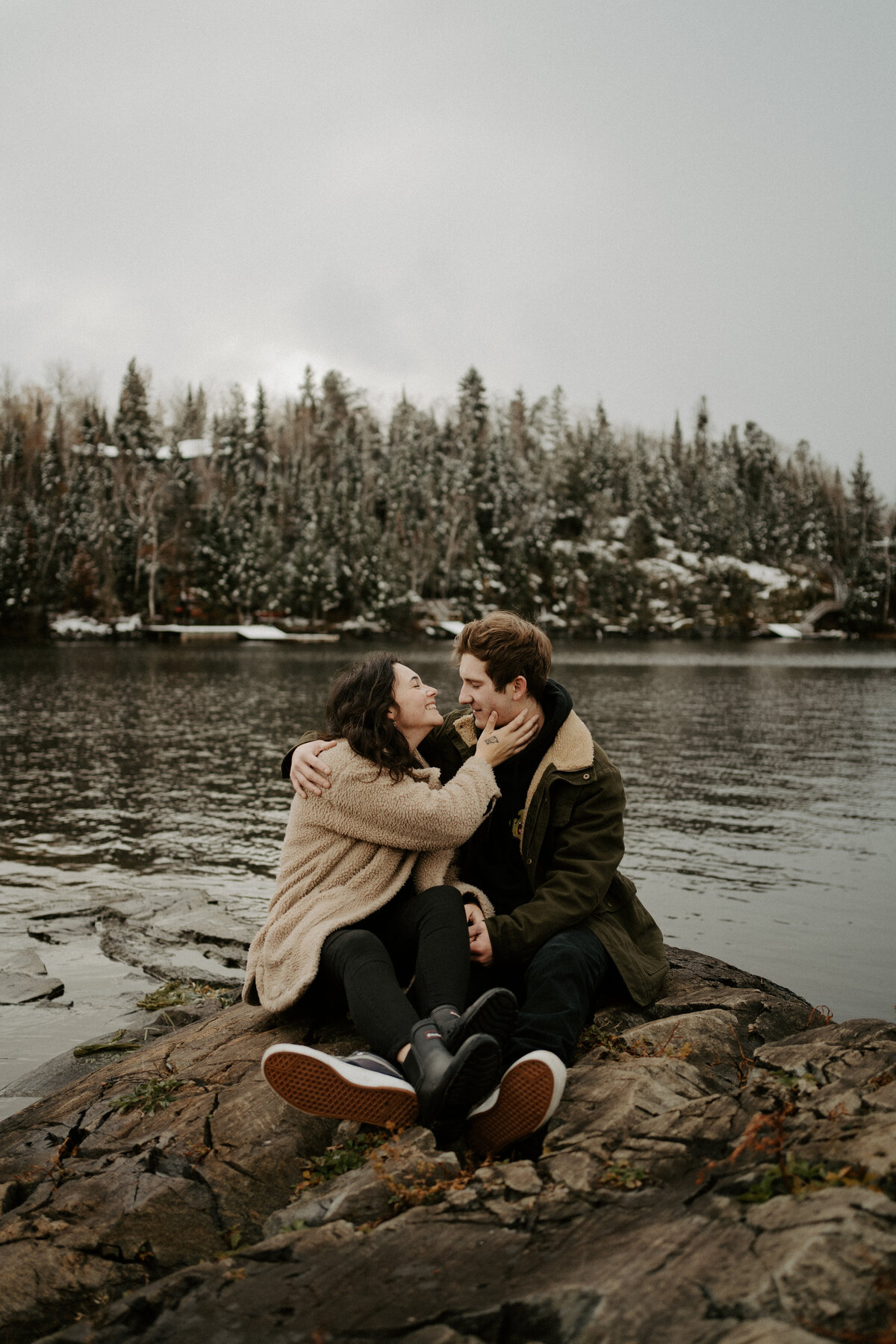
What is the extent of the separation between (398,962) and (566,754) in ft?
3.91

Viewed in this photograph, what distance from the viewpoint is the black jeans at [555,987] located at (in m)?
3.51

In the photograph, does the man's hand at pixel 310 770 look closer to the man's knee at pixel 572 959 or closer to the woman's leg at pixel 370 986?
the woman's leg at pixel 370 986

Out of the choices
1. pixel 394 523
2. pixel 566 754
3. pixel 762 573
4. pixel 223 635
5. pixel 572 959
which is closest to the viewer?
pixel 572 959

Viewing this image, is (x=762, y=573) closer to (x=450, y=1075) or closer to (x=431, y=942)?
(x=431, y=942)

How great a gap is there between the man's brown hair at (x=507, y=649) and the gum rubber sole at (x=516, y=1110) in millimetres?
1720

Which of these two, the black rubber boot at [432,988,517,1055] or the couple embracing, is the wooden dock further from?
the black rubber boot at [432,988,517,1055]

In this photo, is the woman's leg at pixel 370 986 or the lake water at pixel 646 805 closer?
the woman's leg at pixel 370 986

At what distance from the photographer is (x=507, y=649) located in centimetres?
416

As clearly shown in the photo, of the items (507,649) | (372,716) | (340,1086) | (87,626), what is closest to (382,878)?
(372,716)

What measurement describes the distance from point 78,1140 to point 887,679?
43415 millimetres

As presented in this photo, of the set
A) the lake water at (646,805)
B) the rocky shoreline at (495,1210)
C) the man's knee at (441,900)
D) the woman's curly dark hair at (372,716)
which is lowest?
the lake water at (646,805)

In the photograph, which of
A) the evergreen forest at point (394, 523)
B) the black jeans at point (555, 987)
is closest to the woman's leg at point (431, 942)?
the black jeans at point (555, 987)

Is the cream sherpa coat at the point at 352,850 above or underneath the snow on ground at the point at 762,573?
underneath

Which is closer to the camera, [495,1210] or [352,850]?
[495,1210]
